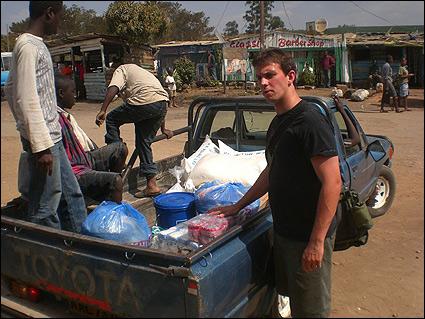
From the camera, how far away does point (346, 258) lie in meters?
3.93

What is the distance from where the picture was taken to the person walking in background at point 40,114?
2250mm

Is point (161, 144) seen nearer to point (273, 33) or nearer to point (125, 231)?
point (125, 231)

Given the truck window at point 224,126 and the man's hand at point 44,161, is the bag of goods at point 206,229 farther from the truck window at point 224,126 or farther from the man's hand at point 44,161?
the truck window at point 224,126

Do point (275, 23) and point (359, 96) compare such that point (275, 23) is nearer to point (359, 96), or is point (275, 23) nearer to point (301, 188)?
point (359, 96)

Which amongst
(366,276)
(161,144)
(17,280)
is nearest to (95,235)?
(17,280)

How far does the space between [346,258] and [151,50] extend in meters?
18.5

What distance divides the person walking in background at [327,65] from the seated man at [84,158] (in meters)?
19.5

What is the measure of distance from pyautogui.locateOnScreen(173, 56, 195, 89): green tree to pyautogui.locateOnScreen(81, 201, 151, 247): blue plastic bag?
20.1 m

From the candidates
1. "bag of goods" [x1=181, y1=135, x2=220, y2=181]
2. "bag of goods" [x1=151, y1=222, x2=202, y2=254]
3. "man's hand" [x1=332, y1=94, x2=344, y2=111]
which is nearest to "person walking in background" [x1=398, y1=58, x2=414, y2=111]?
"man's hand" [x1=332, y1=94, x2=344, y2=111]

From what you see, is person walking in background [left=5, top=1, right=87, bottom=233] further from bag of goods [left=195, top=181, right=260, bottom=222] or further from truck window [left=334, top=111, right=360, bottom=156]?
truck window [left=334, top=111, right=360, bottom=156]

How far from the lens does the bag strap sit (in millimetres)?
2031

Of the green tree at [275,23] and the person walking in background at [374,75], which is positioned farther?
the person walking in background at [374,75]

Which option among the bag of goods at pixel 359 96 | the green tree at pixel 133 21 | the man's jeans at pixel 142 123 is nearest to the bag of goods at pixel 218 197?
the man's jeans at pixel 142 123

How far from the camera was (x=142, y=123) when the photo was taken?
4086 millimetres
